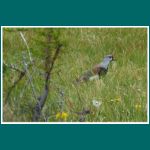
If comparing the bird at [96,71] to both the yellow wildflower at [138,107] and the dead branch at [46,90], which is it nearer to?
the dead branch at [46,90]

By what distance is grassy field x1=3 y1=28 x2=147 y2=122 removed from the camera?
31.1ft

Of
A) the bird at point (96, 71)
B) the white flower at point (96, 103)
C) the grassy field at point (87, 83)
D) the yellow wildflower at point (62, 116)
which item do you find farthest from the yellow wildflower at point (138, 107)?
the yellow wildflower at point (62, 116)

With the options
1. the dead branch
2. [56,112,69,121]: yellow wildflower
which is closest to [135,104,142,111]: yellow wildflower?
[56,112,69,121]: yellow wildflower

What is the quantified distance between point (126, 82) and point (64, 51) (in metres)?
0.69

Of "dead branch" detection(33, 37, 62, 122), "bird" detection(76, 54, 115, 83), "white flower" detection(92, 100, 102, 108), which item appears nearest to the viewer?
"dead branch" detection(33, 37, 62, 122)

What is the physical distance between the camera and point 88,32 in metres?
9.76

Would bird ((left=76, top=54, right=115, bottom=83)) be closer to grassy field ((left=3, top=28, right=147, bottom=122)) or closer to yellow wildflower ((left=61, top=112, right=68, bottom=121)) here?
grassy field ((left=3, top=28, right=147, bottom=122))

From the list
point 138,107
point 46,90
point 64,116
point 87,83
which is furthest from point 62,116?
point 138,107

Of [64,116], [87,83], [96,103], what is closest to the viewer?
[64,116]

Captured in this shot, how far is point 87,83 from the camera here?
970 cm

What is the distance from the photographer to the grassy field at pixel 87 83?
948 cm

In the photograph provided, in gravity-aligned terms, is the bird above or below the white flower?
above

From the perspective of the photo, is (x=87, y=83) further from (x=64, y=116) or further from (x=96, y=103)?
(x=64, y=116)

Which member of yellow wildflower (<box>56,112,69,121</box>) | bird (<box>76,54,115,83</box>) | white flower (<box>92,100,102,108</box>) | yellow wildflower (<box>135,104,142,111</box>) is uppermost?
bird (<box>76,54,115,83</box>)
